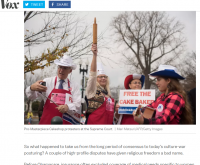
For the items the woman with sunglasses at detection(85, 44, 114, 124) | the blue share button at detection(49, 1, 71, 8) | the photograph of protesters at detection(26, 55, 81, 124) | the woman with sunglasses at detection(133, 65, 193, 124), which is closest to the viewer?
the woman with sunglasses at detection(133, 65, 193, 124)

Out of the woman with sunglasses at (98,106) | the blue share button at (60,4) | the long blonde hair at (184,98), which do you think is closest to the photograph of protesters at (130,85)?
the woman with sunglasses at (98,106)

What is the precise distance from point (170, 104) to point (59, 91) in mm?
1463

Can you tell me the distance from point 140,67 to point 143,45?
817 millimetres

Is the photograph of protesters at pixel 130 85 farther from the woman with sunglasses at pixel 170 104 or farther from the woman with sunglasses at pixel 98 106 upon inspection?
the woman with sunglasses at pixel 170 104

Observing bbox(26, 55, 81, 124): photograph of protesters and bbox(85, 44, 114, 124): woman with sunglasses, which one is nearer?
bbox(26, 55, 81, 124): photograph of protesters

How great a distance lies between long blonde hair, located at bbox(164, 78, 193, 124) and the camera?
6.88 feet

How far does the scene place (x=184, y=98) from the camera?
6.95 feet

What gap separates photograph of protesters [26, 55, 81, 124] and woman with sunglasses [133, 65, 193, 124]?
99 cm

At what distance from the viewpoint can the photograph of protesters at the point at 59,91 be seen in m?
2.54

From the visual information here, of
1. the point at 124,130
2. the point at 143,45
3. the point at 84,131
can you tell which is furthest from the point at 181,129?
the point at 143,45

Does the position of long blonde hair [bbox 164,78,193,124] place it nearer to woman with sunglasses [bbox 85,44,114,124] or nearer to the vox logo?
woman with sunglasses [bbox 85,44,114,124]

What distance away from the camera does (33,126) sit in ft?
8.28

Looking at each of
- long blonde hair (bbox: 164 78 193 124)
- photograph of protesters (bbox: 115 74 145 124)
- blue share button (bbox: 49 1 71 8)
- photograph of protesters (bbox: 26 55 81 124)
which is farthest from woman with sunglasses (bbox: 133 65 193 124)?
blue share button (bbox: 49 1 71 8)

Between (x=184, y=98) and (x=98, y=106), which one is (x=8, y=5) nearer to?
(x=98, y=106)
